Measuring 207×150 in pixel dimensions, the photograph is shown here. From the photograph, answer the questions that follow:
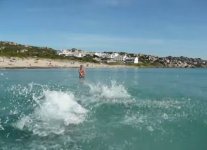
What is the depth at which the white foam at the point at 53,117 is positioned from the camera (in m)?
21.0

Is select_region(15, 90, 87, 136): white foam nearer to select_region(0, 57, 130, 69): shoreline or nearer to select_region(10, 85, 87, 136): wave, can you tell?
select_region(10, 85, 87, 136): wave

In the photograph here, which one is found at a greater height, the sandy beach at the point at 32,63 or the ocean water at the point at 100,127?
the ocean water at the point at 100,127

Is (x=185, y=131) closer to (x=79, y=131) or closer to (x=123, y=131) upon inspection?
(x=123, y=131)

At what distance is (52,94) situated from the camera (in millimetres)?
28406

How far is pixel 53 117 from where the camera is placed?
944 inches

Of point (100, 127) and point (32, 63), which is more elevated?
point (100, 127)

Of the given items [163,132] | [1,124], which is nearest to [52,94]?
[1,124]

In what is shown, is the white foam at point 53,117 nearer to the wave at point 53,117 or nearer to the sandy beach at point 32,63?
the wave at point 53,117

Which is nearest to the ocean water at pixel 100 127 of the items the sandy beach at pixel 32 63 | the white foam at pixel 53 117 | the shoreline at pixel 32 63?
the white foam at pixel 53 117

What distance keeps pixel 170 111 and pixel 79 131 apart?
975 centimetres

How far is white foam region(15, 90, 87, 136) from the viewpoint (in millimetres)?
21047

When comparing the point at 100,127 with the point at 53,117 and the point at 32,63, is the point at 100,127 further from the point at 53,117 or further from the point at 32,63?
the point at 32,63

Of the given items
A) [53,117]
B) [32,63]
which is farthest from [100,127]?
[32,63]

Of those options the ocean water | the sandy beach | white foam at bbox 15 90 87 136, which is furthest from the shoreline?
the ocean water
